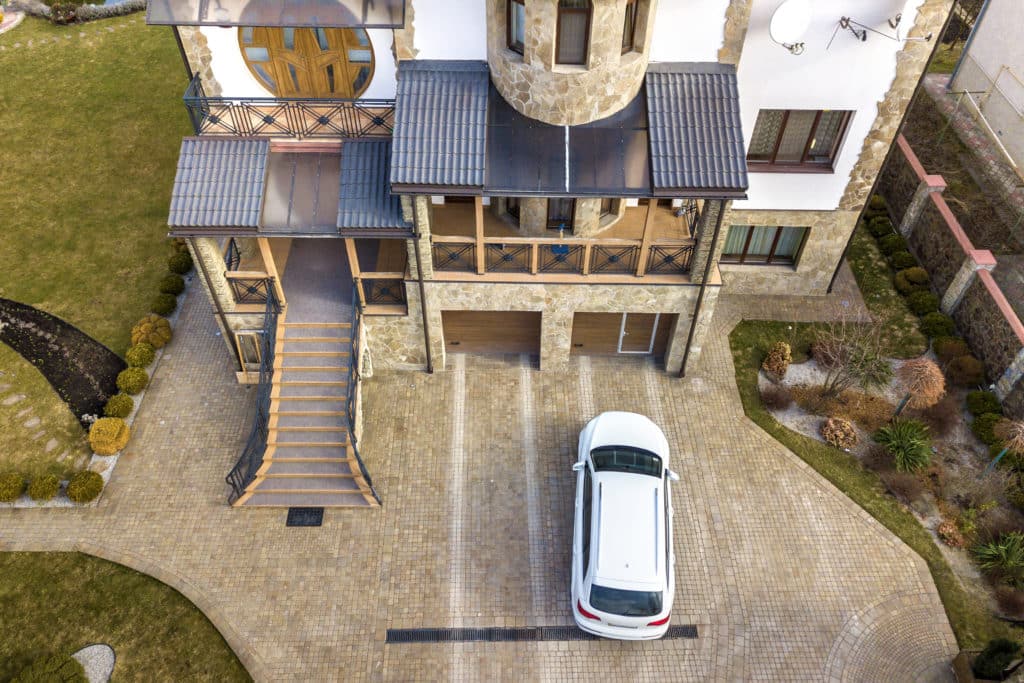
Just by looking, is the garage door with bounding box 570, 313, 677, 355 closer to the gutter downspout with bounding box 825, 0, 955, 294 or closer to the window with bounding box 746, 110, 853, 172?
the window with bounding box 746, 110, 853, 172

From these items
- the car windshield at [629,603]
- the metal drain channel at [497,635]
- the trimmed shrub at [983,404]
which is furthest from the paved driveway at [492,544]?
the trimmed shrub at [983,404]

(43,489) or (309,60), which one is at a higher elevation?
(309,60)

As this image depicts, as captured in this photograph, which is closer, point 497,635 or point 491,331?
point 497,635

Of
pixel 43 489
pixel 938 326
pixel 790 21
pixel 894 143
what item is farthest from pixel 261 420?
pixel 938 326

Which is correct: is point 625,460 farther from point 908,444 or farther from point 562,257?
point 908,444

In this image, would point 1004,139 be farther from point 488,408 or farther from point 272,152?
point 272,152

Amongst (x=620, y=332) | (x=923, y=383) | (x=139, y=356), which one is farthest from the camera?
(x=620, y=332)

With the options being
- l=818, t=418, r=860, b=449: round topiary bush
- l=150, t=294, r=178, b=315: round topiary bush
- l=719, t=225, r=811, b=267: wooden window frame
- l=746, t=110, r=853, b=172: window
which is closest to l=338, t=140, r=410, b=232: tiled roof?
l=150, t=294, r=178, b=315: round topiary bush

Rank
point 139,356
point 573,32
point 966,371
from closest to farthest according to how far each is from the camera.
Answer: point 573,32, point 966,371, point 139,356
